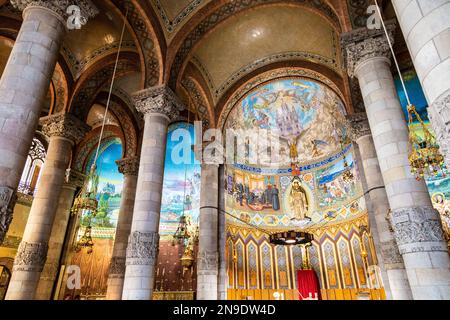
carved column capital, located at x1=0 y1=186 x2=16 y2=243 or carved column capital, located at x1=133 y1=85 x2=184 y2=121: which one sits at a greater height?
carved column capital, located at x1=133 y1=85 x2=184 y2=121

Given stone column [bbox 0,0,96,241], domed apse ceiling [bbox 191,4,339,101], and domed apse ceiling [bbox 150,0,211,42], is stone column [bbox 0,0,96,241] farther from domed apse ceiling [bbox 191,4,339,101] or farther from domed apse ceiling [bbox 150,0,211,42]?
domed apse ceiling [bbox 191,4,339,101]

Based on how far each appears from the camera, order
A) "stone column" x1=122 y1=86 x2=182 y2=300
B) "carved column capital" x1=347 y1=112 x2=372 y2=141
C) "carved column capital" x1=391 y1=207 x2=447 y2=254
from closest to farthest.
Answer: "carved column capital" x1=391 y1=207 x2=447 y2=254
"stone column" x1=122 y1=86 x2=182 y2=300
"carved column capital" x1=347 y1=112 x2=372 y2=141

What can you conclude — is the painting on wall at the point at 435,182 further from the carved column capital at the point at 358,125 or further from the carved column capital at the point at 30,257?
the carved column capital at the point at 30,257

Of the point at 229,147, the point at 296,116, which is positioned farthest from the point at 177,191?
the point at 296,116

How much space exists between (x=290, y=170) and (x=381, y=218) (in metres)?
8.83

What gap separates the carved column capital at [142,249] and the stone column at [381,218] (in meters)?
5.89

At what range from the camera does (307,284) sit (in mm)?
14117

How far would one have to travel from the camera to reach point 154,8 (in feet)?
30.9

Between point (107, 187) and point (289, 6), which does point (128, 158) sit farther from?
point (289, 6)

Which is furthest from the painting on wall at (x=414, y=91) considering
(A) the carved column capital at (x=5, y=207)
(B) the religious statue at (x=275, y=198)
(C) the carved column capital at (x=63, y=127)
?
(A) the carved column capital at (x=5, y=207)

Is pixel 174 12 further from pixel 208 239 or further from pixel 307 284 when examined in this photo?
pixel 307 284

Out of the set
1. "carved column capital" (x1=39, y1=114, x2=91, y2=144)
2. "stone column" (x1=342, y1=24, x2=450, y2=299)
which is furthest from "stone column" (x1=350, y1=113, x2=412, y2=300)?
"carved column capital" (x1=39, y1=114, x2=91, y2=144)

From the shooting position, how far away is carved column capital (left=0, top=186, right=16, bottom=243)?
14.0 ft

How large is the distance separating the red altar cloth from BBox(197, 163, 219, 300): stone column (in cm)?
548
